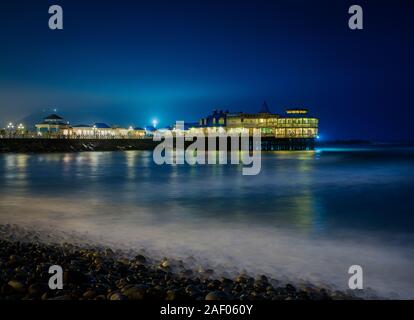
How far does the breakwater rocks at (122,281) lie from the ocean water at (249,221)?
0.74 meters

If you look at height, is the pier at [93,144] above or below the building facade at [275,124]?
below

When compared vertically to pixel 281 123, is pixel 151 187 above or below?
below

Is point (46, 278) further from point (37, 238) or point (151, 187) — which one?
point (151, 187)

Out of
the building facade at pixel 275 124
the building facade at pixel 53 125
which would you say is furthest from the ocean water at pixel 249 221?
the building facade at pixel 275 124

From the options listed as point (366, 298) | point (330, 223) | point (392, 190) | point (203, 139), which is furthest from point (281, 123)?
point (366, 298)

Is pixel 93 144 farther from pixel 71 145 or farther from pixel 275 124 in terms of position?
pixel 275 124

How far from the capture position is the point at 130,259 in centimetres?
775

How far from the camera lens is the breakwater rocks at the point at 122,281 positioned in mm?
5188

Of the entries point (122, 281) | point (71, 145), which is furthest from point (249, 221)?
point (71, 145)

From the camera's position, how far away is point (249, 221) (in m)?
12.1

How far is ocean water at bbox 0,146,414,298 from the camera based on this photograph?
7766 millimetres

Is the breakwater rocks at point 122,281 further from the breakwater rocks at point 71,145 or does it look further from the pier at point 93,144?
the pier at point 93,144

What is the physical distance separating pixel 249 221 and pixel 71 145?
49.5 meters
